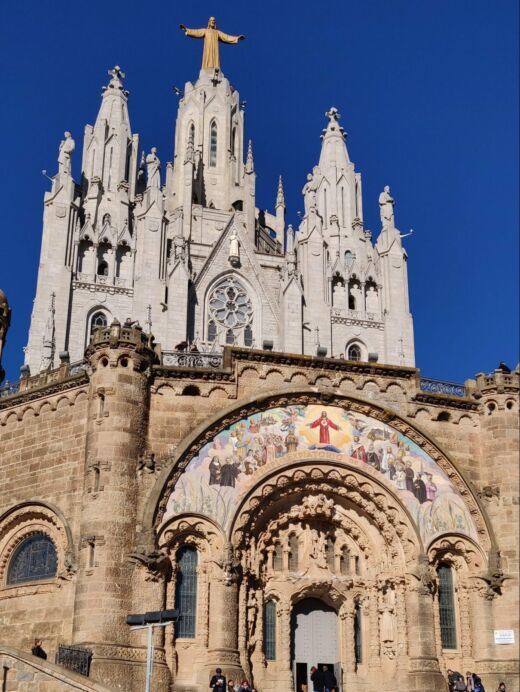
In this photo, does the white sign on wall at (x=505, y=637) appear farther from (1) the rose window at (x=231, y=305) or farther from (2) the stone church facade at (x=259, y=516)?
(1) the rose window at (x=231, y=305)

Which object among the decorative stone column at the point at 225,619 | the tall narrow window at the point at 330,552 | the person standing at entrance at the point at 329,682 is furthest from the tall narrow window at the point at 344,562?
the decorative stone column at the point at 225,619

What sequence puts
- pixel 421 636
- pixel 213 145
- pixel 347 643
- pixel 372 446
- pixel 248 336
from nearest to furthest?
1. pixel 421 636
2. pixel 347 643
3. pixel 372 446
4. pixel 248 336
5. pixel 213 145

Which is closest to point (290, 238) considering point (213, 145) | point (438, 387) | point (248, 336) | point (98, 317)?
point (248, 336)

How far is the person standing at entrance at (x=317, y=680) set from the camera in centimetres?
2419

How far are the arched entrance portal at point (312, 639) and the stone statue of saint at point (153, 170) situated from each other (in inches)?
1197

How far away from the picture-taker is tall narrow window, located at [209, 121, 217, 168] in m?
59.5

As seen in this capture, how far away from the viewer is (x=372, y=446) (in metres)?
26.3

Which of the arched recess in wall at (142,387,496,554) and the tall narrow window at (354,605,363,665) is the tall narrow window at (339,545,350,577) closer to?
the tall narrow window at (354,605,363,665)

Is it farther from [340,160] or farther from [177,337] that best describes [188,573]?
[340,160]

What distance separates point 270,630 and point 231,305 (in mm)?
27125

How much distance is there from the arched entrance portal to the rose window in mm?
→ 25033

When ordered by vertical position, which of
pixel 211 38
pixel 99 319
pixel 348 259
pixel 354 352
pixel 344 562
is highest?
pixel 211 38

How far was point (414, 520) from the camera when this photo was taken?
2552 cm

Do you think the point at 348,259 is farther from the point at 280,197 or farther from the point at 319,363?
the point at 319,363
